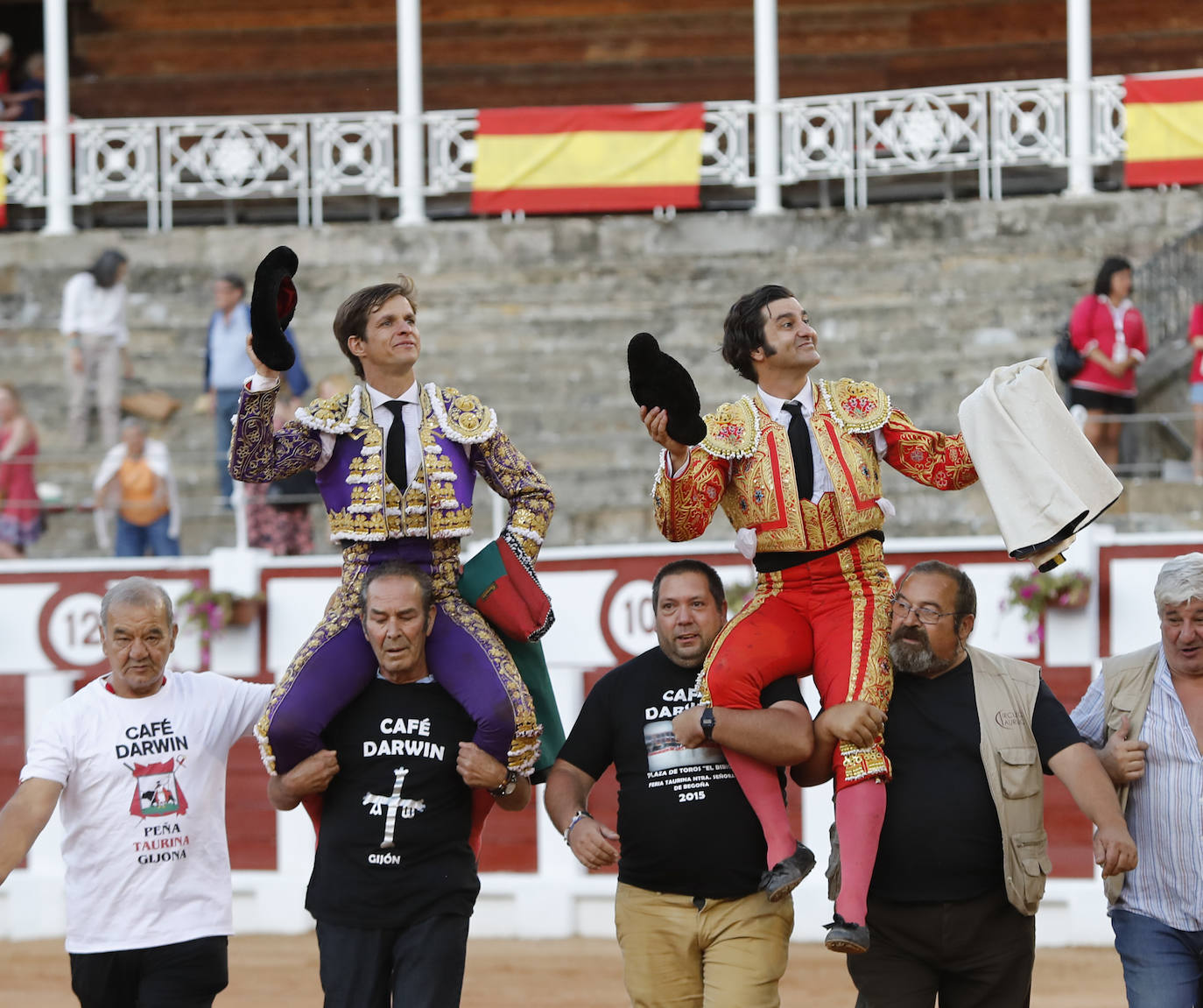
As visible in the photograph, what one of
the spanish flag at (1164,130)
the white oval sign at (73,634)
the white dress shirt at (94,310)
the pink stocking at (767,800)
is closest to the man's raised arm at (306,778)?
the pink stocking at (767,800)

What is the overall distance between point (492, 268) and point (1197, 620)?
8744mm

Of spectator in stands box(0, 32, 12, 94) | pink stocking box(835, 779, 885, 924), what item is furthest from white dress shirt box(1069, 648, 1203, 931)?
spectator in stands box(0, 32, 12, 94)

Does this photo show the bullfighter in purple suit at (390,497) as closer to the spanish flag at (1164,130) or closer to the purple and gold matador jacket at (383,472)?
the purple and gold matador jacket at (383,472)

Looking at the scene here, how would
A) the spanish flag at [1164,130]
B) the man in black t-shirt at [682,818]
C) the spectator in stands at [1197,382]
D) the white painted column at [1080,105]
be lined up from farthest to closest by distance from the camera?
1. the white painted column at [1080,105]
2. the spanish flag at [1164,130]
3. the spectator in stands at [1197,382]
4. the man in black t-shirt at [682,818]

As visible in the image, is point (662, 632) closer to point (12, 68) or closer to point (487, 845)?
point (487, 845)

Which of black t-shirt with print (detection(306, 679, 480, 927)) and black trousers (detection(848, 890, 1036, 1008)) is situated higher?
black t-shirt with print (detection(306, 679, 480, 927))

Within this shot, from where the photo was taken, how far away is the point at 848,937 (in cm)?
425

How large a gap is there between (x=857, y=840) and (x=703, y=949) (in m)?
0.52

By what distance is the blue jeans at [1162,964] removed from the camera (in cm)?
441

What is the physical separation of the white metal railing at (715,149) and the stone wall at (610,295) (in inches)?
20.3

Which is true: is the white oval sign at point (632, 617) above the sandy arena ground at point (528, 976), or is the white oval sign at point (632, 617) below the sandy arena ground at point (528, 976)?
above

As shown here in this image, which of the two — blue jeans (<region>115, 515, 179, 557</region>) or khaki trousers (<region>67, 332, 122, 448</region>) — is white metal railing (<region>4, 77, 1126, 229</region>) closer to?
khaki trousers (<region>67, 332, 122, 448</region>)

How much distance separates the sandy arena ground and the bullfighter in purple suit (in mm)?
3214

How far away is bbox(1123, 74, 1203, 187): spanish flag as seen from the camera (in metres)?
→ 12.3
